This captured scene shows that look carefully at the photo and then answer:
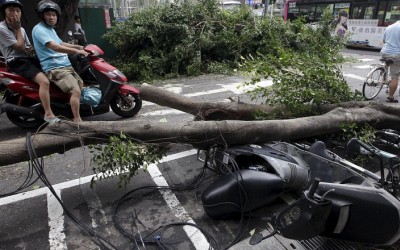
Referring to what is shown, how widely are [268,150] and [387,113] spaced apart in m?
2.42

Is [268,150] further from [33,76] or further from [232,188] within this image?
[33,76]

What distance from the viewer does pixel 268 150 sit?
3.26 meters

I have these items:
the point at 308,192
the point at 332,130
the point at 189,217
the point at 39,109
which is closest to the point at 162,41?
the point at 39,109

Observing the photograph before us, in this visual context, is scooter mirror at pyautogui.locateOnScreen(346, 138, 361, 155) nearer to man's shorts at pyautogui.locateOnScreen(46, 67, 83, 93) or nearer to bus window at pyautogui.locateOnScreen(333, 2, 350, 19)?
man's shorts at pyautogui.locateOnScreen(46, 67, 83, 93)

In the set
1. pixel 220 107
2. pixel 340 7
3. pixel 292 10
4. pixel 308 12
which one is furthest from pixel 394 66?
pixel 292 10

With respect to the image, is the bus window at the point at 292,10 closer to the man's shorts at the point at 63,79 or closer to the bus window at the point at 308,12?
the bus window at the point at 308,12

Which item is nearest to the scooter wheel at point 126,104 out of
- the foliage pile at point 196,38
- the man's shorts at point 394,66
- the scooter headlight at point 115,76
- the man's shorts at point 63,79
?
the scooter headlight at point 115,76

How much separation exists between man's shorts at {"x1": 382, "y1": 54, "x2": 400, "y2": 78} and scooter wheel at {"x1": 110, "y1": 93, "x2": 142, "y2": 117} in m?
5.90

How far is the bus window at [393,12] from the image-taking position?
Answer: 522 inches

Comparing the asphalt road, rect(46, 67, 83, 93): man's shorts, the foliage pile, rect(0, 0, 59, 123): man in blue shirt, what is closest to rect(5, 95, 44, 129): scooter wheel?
rect(0, 0, 59, 123): man in blue shirt

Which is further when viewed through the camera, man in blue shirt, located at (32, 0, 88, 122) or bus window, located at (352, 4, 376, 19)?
bus window, located at (352, 4, 376, 19)

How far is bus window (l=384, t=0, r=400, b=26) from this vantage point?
43.5 feet

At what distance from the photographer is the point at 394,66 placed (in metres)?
7.04

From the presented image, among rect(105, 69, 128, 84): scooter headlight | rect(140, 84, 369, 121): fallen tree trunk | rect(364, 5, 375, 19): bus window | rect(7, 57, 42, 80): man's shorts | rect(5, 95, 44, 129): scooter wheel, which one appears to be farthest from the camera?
rect(364, 5, 375, 19): bus window
